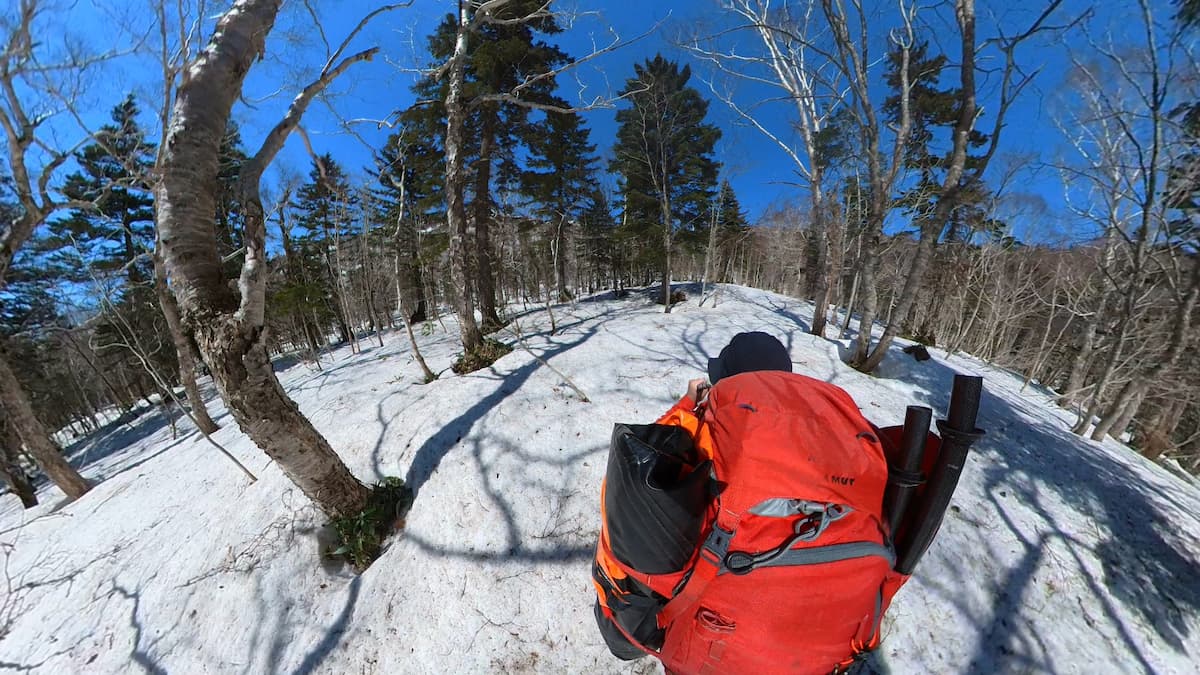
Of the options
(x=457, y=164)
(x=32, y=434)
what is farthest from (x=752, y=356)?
(x=32, y=434)

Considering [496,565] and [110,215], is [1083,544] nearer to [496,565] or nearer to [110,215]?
[496,565]

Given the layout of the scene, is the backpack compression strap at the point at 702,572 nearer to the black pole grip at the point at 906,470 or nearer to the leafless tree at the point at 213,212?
the black pole grip at the point at 906,470

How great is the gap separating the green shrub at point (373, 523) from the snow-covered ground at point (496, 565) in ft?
0.46

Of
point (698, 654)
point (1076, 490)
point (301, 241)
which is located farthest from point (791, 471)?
point (301, 241)

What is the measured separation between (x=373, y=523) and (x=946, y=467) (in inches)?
165

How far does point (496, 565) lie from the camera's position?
2.99 metres

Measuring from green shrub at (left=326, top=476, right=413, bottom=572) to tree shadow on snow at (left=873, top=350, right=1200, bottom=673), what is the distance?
15.4ft

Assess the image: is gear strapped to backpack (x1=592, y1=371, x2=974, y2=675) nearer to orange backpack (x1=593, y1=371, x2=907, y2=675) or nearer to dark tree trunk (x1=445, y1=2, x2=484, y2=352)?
orange backpack (x1=593, y1=371, x2=907, y2=675)

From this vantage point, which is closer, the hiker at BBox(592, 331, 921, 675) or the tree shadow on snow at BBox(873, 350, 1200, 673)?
the hiker at BBox(592, 331, 921, 675)

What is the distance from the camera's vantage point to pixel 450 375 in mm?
5738

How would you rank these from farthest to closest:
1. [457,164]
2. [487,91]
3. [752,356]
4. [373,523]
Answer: [487,91] < [457,164] < [373,523] < [752,356]

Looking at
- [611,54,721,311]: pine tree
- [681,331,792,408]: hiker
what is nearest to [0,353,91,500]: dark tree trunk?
[681,331,792,408]: hiker

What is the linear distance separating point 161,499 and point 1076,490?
415 inches

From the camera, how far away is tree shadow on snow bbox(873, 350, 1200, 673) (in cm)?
257
